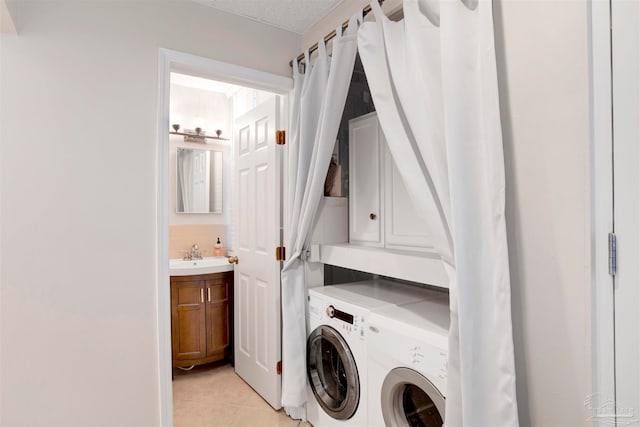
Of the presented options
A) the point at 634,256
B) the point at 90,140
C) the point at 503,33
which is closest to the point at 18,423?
the point at 90,140

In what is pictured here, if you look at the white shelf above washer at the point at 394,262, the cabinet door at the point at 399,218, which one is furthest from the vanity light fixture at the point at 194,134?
the cabinet door at the point at 399,218

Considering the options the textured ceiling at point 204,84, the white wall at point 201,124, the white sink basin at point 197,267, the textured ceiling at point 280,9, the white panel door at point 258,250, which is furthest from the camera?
the white wall at point 201,124

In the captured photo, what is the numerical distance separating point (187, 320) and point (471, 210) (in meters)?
2.51

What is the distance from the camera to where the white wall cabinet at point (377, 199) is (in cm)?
178

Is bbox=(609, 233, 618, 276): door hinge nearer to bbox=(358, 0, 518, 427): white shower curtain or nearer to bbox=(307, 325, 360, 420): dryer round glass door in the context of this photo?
bbox=(358, 0, 518, 427): white shower curtain

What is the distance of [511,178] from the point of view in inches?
44.2

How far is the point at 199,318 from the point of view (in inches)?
113

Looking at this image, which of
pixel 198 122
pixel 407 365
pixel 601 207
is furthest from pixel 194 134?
pixel 601 207

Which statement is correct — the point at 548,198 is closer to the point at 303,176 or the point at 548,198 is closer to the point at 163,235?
the point at 303,176

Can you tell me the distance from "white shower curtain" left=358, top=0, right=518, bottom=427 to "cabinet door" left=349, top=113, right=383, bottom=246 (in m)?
0.77

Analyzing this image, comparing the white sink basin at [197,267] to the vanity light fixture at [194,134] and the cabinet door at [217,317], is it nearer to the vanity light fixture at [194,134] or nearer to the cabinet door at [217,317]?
the cabinet door at [217,317]

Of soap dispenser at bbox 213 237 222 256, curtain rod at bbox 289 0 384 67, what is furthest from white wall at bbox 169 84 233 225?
curtain rod at bbox 289 0 384 67

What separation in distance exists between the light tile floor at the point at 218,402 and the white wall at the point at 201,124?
140 centimetres

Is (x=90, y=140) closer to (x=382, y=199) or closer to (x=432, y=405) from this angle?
(x=382, y=199)
